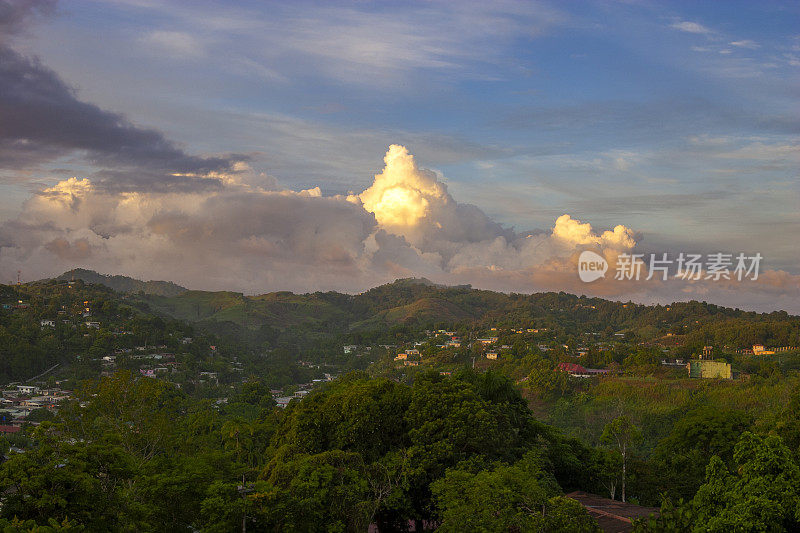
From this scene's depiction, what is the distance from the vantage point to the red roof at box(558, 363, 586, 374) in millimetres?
69831


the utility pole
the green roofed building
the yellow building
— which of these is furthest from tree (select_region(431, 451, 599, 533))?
the yellow building

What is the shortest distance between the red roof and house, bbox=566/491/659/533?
150 feet

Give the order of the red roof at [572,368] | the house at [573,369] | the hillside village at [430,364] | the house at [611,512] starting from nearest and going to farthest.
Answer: the house at [611,512] → the hillside village at [430,364] → the house at [573,369] → the red roof at [572,368]

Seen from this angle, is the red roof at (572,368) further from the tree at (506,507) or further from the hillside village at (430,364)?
the tree at (506,507)

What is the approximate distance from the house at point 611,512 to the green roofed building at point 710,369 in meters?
43.8

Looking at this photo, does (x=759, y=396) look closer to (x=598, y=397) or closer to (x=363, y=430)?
(x=598, y=397)

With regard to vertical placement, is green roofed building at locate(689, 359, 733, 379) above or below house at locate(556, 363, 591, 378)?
above

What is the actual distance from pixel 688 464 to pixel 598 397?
30517 mm

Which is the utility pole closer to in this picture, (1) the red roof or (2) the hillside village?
(2) the hillside village

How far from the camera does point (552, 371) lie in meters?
67.0

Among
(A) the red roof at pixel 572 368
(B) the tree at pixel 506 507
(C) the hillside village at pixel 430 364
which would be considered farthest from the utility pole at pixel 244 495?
(A) the red roof at pixel 572 368

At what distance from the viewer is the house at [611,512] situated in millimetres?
19281

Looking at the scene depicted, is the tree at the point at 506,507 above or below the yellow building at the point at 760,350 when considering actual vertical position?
below

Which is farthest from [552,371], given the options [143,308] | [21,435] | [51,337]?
[143,308]
